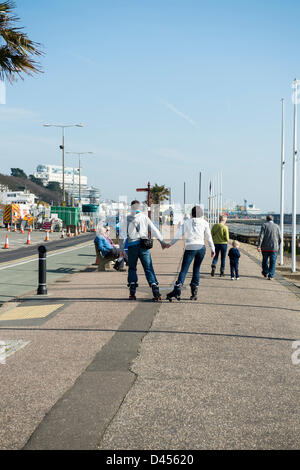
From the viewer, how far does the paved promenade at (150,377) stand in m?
3.69

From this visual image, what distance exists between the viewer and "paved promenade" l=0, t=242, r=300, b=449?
3.69 metres

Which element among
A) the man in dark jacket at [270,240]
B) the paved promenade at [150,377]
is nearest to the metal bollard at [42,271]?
the paved promenade at [150,377]

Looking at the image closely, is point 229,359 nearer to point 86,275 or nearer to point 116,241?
point 86,275

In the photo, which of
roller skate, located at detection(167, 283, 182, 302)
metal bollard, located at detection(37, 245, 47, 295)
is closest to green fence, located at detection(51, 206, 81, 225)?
metal bollard, located at detection(37, 245, 47, 295)

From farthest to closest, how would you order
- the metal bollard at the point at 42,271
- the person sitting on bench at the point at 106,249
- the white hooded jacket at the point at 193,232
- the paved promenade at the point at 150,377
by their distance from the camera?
the person sitting on bench at the point at 106,249 < the metal bollard at the point at 42,271 < the white hooded jacket at the point at 193,232 < the paved promenade at the point at 150,377

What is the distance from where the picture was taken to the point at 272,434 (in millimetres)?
3703

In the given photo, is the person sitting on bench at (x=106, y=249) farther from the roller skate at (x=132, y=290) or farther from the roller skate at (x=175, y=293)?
the roller skate at (x=175, y=293)

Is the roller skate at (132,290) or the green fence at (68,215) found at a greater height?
the green fence at (68,215)

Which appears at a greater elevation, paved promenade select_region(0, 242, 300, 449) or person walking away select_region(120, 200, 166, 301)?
person walking away select_region(120, 200, 166, 301)

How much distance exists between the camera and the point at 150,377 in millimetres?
5023

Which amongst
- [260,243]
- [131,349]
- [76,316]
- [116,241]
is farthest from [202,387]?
[116,241]

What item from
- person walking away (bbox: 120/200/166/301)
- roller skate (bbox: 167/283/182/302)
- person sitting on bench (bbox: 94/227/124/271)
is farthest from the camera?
person sitting on bench (bbox: 94/227/124/271)

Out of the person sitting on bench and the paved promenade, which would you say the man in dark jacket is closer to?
the person sitting on bench

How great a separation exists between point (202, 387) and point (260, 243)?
9.94 metres
